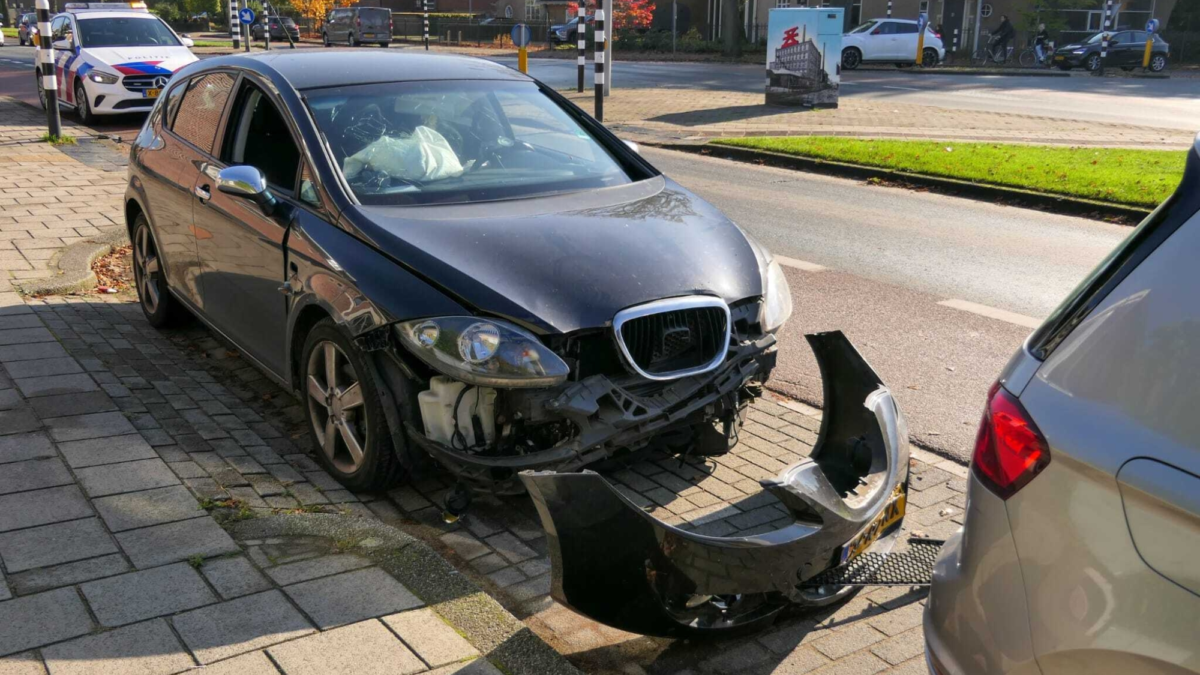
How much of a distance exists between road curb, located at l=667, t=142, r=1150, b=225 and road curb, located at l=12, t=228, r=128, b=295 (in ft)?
27.0

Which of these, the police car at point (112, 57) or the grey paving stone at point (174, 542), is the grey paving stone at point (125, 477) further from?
the police car at point (112, 57)

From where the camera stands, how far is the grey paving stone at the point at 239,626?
3.04 m

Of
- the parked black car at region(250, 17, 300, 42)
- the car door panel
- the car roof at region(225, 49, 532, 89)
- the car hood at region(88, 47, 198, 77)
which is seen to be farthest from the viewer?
the parked black car at region(250, 17, 300, 42)

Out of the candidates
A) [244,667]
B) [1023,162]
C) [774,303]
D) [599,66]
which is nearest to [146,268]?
[774,303]

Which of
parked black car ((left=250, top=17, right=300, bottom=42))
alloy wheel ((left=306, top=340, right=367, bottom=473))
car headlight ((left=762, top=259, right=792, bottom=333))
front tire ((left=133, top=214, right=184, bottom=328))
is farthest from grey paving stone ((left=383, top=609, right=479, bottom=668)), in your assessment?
parked black car ((left=250, top=17, right=300, bottom=42))

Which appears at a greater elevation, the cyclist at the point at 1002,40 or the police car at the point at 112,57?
the cyclist at the point at 1002,40

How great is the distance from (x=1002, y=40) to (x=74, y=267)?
39350mm

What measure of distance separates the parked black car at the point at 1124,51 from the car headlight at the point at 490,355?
36.1m

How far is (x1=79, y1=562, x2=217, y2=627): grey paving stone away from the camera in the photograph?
319 cm

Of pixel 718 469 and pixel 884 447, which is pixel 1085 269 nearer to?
pixel 718 469

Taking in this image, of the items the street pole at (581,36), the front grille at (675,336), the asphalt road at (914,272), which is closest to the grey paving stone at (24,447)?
the front grille at (675,336)

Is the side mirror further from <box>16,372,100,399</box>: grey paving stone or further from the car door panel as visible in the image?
the car door panel

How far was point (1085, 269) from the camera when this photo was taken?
8.48 metres

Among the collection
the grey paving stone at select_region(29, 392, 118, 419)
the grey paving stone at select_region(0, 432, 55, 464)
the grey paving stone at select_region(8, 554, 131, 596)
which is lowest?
the grey paving stone at select_region(8, 554, 131, 596)
